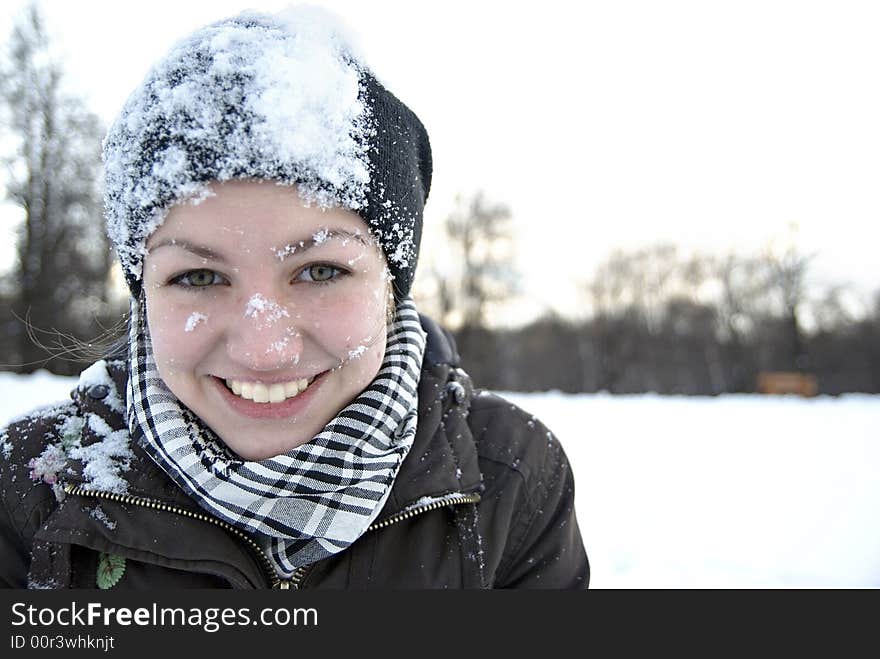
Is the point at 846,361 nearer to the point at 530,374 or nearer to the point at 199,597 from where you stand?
the point at 530,374

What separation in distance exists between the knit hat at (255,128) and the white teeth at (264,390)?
40 centimetres

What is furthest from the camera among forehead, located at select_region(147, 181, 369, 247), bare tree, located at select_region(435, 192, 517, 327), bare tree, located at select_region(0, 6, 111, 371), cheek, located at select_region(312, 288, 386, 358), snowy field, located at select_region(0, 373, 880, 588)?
bare tree, located at select_region(435, 192, 517, 327)

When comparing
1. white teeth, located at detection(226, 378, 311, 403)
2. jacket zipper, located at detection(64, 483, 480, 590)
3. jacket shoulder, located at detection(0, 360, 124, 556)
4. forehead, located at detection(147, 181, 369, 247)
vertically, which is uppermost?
forehead, located at detection(147, 181, 369, 247)

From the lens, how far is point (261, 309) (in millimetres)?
1180

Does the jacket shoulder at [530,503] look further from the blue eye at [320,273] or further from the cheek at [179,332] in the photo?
the cheek at [179,332]

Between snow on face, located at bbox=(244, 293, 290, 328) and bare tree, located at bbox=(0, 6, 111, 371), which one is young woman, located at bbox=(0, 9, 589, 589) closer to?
snow on face, located at bbox=(244, 293, 290, 328)

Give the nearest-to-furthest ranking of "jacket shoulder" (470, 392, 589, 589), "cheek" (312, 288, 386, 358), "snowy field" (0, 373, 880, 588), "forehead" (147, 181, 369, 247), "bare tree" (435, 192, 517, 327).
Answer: "forehead" (147, 181, 369, 247), "cheek" (312, 288, 386, 358), "jacket shoulder" (470, 392, 589, 589), "snowy field" (0, 373, 880, 588), "bare tree" (435, 192, 517, 327)

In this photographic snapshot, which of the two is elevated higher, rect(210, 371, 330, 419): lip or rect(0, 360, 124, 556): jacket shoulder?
rect(210, 371, 330, 419): lip

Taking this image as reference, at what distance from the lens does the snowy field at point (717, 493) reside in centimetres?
399

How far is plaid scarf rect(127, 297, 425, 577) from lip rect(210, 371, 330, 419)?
0.30 feet

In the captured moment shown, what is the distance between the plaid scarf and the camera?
Result: 128 cm

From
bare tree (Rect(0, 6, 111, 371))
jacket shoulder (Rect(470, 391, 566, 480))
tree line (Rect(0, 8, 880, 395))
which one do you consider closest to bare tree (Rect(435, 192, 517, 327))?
tree line (Rect(0, 8, 880, 395))

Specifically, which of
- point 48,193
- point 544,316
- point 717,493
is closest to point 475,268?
point 544,316

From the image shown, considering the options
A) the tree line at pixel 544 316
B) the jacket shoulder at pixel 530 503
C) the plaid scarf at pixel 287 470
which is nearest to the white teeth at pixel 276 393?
the plaid scarf at pixel 287 470
